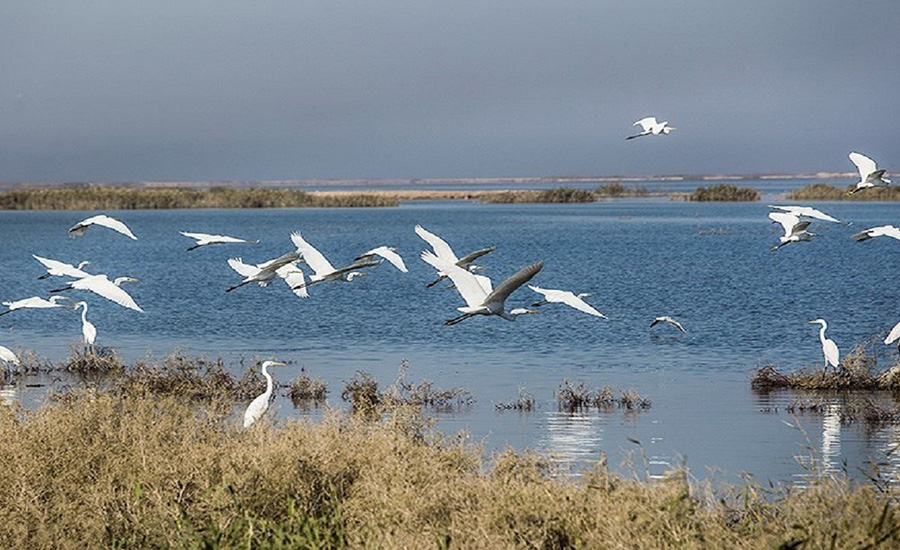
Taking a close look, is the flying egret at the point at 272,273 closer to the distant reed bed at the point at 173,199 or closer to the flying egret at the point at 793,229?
the flying egret at the point at 793,229

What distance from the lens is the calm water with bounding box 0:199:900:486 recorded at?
45.2 feet

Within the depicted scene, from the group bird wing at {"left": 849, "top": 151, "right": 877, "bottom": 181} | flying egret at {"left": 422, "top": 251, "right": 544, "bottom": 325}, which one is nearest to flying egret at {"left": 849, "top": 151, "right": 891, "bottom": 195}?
bird wing at {"left": 849, "top": 151, "right": 877, "bottom": 181}

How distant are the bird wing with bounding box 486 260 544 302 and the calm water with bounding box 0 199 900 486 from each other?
3.55 feet

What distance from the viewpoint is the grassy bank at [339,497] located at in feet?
21.0

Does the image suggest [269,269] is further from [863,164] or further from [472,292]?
[863,164]

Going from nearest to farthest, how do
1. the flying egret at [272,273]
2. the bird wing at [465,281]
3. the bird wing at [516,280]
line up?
the bird wing at [516,280] < the bird wing at [465,281] < the flying egret at [272,273]

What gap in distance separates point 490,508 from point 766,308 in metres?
22.9

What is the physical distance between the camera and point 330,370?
749 inches

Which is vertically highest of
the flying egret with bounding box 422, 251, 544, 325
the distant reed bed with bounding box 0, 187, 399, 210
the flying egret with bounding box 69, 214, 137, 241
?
the flying egret with bounding box 69, 214, 137, 241

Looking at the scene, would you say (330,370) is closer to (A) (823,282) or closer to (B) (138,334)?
(B) (138,334)

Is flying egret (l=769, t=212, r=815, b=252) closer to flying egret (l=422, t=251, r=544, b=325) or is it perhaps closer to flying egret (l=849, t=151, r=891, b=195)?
flying egret (l=849, t=151, r=891, b=195)

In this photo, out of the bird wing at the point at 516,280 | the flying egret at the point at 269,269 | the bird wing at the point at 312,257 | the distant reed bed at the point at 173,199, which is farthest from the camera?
the distant reed bed at the point at 173,199

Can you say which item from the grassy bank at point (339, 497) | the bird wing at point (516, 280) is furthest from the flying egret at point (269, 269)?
the grassy bank at point (339, 497)

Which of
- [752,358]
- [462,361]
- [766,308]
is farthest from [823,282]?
[462,361]
